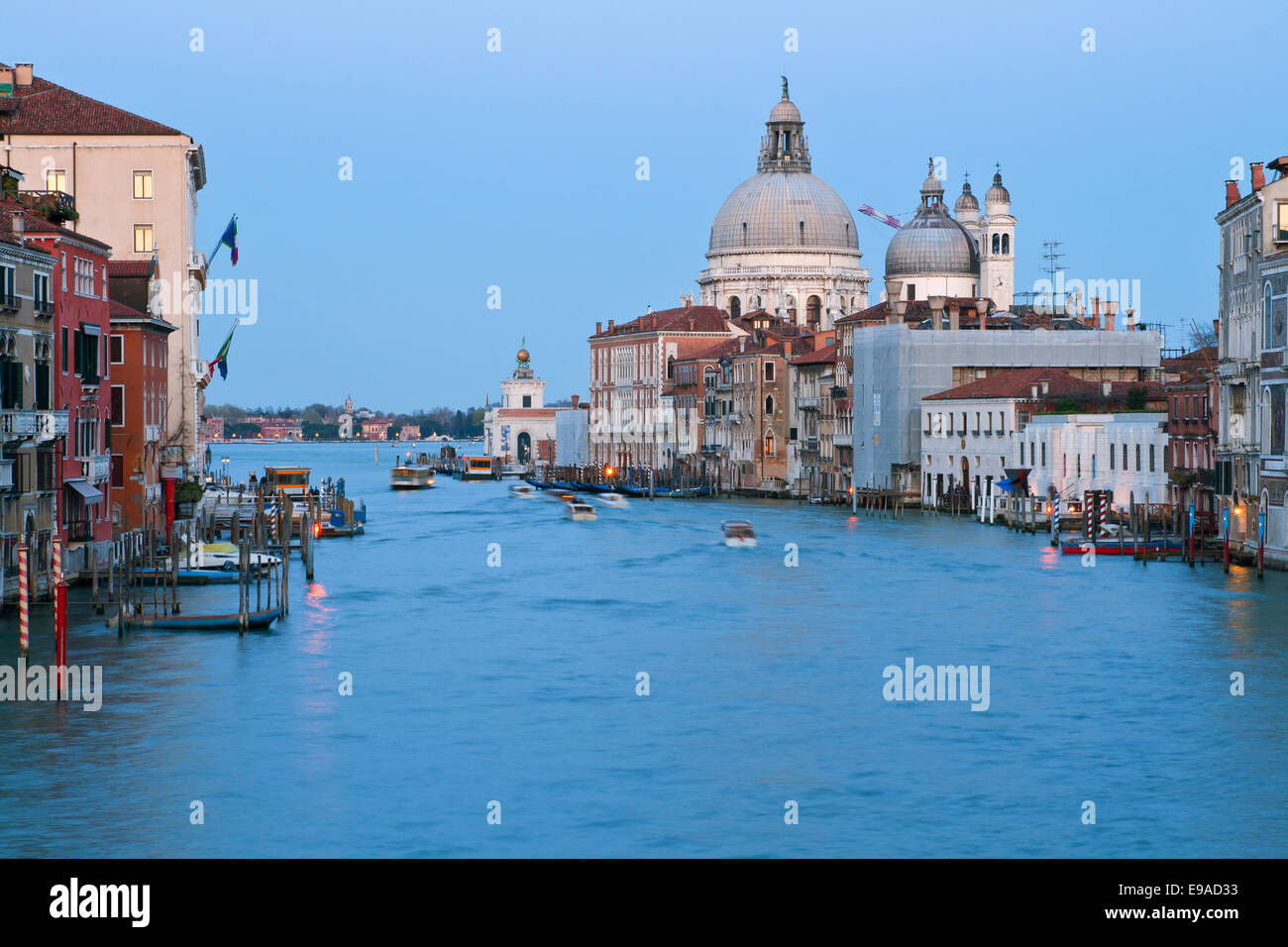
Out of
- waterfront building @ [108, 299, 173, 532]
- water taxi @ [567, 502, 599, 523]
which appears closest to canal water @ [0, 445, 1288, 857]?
waterfront building @ [108, 299, 173, 532]

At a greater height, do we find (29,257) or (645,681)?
(29,257)

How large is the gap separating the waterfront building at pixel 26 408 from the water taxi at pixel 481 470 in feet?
266

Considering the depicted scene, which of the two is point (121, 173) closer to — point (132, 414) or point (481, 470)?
point (132, 414)

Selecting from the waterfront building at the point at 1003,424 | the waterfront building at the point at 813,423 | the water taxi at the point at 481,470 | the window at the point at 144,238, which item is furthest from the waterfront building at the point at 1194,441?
the water taxi at the point at 481,470

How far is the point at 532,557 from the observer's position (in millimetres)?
42281

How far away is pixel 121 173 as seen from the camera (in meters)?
46.6

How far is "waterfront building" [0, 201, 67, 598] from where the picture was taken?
25484 millimetres

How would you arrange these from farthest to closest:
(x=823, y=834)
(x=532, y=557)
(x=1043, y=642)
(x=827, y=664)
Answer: (x=532, y=557), (x=1043, y=642), (x=827, y=664), (x=823, y=834)

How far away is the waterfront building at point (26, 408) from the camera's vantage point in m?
25.5

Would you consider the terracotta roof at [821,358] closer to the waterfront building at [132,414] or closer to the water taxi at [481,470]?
the water taxi at [481,470]

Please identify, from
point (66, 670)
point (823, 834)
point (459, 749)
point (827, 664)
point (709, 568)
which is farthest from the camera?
point (709, 568)
